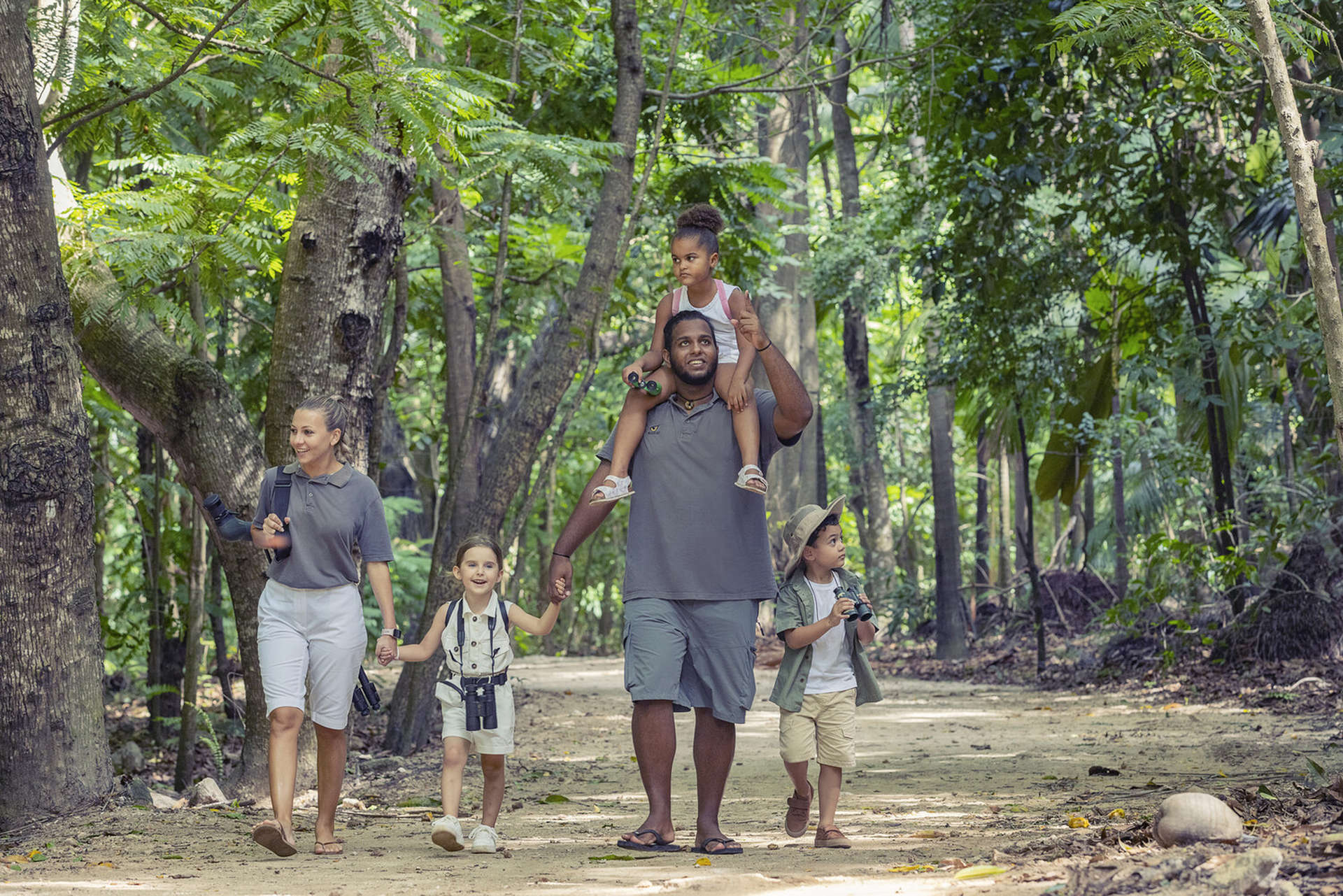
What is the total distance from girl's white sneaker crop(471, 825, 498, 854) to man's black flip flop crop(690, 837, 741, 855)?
78 centimetres

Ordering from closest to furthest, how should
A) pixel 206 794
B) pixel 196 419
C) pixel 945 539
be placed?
pixel 206 794
pixel 196 419
pixel 945 539

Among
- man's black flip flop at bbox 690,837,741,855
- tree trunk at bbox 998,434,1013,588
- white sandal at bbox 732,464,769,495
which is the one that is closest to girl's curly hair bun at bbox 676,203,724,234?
white sandal at bbox 732,464,769,495

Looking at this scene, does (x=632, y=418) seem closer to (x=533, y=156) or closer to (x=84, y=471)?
(x=84, y=471)

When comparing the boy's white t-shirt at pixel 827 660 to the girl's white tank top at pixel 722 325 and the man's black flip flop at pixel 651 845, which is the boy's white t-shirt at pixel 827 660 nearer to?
the man's black flip flop at pixel 651 845

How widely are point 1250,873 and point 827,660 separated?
79.7 inches

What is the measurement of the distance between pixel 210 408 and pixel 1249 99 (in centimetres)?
850

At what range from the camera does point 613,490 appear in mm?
4617

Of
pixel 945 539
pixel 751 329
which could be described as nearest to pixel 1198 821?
pixel 751 329

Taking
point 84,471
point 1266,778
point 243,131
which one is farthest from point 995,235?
point 84,471

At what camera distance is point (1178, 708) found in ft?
32.3

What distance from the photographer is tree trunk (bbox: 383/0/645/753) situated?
8242mm

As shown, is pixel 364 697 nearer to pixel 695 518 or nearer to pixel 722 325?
pixel 695 518

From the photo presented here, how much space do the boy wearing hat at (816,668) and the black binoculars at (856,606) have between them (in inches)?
0.5

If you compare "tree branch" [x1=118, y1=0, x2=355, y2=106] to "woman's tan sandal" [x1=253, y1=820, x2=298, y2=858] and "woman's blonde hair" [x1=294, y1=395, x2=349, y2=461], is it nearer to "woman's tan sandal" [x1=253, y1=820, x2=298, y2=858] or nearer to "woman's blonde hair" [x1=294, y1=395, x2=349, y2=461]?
"woman's blonde hair" [x1=294, y1=395, x2=349, y2=461]
